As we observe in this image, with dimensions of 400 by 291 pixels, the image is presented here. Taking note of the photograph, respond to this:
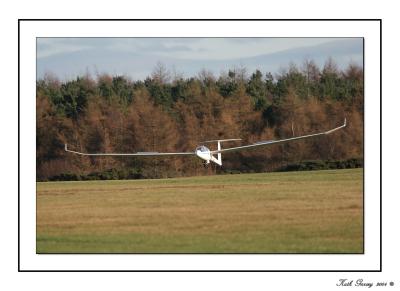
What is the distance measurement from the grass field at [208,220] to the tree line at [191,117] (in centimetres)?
1675

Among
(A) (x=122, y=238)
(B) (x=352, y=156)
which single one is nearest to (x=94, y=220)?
(A) (x=122, y=238)

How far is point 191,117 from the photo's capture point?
4850 cm

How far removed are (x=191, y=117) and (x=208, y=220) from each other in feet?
93.7

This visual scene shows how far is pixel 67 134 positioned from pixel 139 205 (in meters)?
24.8

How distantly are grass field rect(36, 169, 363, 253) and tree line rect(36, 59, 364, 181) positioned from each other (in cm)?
1675

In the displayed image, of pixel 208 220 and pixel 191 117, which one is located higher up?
pixel 191 117

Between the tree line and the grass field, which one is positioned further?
the tree line

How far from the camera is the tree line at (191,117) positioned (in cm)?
4488

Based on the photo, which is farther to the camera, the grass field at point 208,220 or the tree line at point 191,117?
the tree line at point 191,117

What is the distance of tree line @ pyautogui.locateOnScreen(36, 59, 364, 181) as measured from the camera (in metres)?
44.9

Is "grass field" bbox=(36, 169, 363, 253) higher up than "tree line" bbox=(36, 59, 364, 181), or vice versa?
"tree line" bbox=(36, 59, 364, 181)

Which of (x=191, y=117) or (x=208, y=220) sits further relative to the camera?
(x=191, y=117)

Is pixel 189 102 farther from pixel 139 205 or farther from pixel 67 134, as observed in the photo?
pixel 139 205
